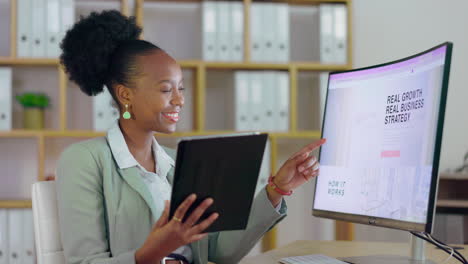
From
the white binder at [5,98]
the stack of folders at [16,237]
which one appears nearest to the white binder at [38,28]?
the white binder at [5,98]

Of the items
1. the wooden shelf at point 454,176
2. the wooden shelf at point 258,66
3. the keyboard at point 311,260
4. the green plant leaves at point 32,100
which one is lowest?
the wooden shelf at point 454,176

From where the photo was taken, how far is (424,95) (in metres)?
1.16

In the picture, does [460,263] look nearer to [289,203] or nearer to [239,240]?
[239,240]

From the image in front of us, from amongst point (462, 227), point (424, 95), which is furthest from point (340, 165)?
point (462, 227)

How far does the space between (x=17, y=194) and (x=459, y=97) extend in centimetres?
261

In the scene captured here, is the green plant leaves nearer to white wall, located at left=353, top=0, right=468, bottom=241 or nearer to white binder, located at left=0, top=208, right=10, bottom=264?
white binder, located at left=0, top=208, right=10, bottom=264

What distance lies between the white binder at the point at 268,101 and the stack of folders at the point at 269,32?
0.10 m

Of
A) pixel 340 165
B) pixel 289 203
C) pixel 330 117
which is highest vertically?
pixel 330 117

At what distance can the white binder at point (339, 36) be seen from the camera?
10.5 ft

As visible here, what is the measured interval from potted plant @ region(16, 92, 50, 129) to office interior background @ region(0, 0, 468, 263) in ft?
0.12

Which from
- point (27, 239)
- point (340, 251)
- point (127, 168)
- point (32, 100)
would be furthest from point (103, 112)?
point (340, 251)

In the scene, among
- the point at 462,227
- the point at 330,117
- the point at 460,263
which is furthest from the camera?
the point at 462,227

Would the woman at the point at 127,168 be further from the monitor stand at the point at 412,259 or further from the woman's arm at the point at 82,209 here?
the monitor stand at the point at 412,259

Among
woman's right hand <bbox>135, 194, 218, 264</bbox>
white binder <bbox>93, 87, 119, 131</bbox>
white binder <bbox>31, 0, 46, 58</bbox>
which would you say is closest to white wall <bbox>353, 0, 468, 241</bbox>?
white binder <bbox>93, 87, 119, 131</bbox>
